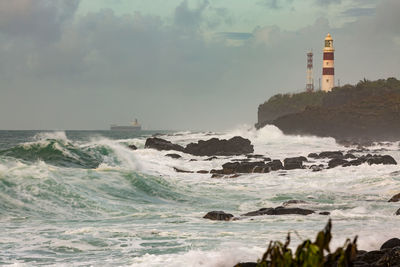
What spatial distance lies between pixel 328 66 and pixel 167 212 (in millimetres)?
89925

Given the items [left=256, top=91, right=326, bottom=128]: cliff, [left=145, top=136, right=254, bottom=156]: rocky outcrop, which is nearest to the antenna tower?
[left=256, top=91, right=326, bottom=128]: cliff

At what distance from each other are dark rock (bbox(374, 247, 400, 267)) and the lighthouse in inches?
3843

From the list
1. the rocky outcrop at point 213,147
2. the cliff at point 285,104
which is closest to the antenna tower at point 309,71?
the cliff at point 285,104

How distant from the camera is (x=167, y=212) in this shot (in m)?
18.5

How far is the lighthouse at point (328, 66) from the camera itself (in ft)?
344

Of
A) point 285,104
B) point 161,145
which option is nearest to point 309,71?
point 285,104

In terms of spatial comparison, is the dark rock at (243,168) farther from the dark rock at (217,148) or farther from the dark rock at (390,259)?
the dark rock at (390,259)

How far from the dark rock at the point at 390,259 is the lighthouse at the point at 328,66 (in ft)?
320

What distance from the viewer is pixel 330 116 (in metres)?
87.3

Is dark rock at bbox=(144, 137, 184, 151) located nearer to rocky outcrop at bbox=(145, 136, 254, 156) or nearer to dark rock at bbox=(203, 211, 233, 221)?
rocky outcrop at bbox=(145, 136, 254, 156)

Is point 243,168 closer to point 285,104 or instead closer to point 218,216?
point 218,216

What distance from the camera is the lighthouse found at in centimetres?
10481

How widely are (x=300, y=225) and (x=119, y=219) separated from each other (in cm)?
465

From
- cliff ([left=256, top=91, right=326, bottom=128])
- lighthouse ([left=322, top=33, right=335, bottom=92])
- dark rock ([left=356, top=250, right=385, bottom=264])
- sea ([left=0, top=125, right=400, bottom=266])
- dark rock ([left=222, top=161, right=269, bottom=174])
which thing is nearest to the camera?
dark rock ([left=356, top=250, right=385, bottom=264])
